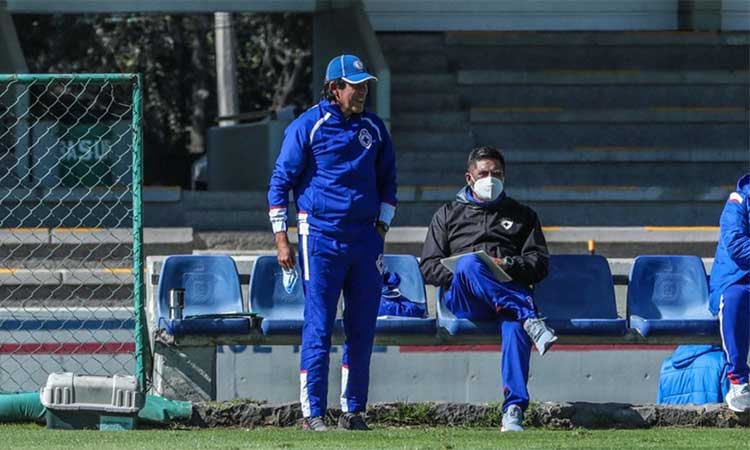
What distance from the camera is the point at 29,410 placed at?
8570mm

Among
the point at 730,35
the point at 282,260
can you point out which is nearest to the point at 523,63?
the point at 730,35

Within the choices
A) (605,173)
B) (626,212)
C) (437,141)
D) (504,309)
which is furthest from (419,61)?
(504,309)

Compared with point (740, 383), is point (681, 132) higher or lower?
higher

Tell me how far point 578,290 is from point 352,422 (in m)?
2.18

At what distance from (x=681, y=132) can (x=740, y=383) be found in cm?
911

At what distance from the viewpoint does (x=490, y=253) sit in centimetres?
908

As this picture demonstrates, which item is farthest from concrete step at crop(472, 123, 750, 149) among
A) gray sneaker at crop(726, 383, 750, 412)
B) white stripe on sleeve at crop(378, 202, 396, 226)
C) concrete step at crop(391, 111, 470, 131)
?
white stripe on sleeve at crop(378, 202, 396, 226)

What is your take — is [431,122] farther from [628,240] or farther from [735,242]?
[735,242]

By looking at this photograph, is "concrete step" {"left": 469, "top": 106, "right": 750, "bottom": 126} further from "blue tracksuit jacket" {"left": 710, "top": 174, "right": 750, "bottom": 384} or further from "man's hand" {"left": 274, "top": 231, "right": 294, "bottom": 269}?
"man's hand" {"left": 274, "top": 231, "right": 294, "bottom": 269}

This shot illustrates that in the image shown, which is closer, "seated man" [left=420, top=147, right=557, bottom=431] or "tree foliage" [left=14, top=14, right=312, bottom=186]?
"seated man" [left=420, top=147, right=557, bottom=431]

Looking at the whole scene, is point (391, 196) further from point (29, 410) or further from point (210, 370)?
point (29, 410)

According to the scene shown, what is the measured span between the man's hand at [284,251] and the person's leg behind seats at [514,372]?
131 cm

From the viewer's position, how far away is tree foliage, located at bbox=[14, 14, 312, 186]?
25281 millimetres

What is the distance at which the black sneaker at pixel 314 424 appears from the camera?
819cm
